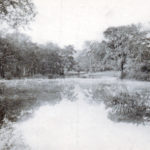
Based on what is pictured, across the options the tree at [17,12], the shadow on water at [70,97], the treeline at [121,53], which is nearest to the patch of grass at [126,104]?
the shadow on water at [70,97]

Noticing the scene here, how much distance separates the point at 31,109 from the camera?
2498 millimetres

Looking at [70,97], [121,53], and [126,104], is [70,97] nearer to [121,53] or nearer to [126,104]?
[126,104]

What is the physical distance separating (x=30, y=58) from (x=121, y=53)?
179 centimetres

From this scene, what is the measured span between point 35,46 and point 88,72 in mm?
1134

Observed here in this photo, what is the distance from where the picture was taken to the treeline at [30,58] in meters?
2.92

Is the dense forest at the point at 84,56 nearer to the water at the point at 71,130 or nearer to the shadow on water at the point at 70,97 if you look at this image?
the shadow on water at the point at 70,97

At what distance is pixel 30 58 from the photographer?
3123 mm

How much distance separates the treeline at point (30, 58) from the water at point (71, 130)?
1.94 ft

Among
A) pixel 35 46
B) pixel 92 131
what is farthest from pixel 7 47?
pixel 92 131

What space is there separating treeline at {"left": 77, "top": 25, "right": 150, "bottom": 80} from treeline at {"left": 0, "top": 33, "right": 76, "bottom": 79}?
1.13ft

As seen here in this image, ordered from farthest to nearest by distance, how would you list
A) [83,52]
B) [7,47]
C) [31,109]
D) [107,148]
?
1. [83,52]
2. [7,47]
3. [31,109]
4. [107,148]

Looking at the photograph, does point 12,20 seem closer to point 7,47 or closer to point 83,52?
point 7,47

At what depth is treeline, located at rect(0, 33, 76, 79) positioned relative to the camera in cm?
292

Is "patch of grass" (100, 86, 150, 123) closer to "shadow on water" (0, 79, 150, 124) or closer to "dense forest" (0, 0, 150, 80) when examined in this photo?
"shadow on water" (0, 79, 150, 124)
